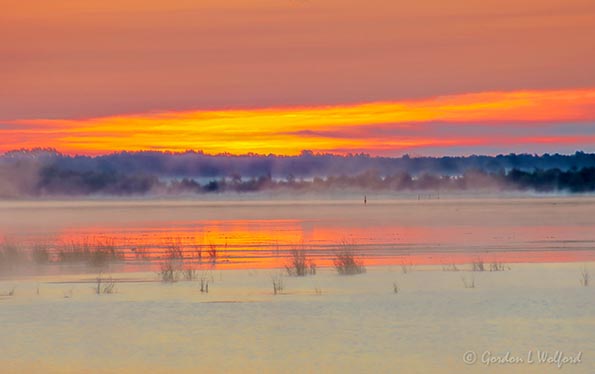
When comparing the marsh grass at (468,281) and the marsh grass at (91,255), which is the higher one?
the marsh grass at (468,281)

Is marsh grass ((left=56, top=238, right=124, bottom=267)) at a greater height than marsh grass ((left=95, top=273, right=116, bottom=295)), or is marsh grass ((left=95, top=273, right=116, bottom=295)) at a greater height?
marsh grass ((left=95, top=273, right=116, bottom=295))

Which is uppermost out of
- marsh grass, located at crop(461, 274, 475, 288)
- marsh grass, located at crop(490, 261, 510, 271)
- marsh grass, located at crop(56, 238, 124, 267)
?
marsh grass, located at crop(461, 274, 475, 288)

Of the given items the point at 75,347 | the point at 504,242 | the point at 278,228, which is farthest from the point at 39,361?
the point at 278,228

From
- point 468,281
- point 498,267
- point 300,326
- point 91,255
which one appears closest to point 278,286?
point 468,281

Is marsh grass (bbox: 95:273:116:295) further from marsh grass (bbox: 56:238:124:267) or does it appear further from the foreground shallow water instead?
marsh grass (bbox: 56:238:124:267)

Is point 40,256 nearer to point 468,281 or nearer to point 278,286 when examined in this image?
point 278,286

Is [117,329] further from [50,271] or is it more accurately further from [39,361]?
[50,271]

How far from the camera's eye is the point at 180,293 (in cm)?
1728

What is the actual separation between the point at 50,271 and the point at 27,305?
7.80 m

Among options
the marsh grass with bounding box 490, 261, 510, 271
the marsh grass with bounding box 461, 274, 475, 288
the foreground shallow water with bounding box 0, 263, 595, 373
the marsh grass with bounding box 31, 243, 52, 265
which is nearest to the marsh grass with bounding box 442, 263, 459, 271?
the marsh grass with bounding box 490, 261, 510, 271

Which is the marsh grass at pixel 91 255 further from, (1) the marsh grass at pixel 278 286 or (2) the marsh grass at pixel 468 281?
(2) the marsh grass at pixel 468 281

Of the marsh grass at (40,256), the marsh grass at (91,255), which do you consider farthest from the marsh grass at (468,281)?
the marsh grass at (40,256)

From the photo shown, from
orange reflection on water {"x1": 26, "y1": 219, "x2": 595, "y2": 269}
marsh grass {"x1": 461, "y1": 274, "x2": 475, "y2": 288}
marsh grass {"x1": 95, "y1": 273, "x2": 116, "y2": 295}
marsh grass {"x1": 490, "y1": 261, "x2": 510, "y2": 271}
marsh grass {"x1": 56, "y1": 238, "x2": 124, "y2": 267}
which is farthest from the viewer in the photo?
orange reflection on water {"x1": 26, "y1": 219, "x2": 595, "y2": 269}

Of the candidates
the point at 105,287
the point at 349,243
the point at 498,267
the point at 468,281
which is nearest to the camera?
the point at 105,287
